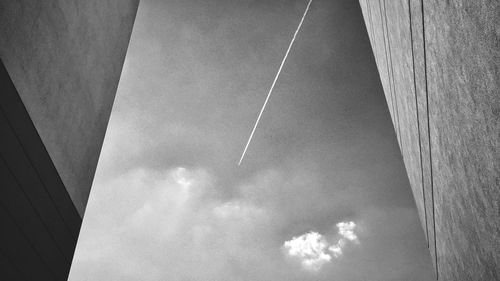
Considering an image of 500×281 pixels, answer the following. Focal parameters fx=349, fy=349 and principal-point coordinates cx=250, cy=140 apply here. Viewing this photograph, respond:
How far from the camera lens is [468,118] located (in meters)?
1.80

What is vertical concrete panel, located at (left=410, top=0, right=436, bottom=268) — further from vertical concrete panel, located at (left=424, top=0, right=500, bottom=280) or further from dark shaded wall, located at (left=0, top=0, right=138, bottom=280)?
dark shaded wall, located at (left=0, top=0, right=138, bottom=280)

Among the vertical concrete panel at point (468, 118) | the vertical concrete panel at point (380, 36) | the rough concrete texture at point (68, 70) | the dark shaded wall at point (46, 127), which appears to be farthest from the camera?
the vertical concrete panel at point (380, 36)

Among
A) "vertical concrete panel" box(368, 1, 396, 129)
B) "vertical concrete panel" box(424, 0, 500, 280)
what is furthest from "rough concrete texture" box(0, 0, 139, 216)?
"vertical concrete panel" box(368, 1, 396, 129)

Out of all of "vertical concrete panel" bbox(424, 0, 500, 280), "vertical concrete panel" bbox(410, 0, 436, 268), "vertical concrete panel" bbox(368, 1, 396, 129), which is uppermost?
"vertical concrete panel" bbox(368, 1, 396, 129)

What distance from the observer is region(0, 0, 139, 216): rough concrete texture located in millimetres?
4477

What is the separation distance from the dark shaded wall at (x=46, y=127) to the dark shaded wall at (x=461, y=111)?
4457 mm

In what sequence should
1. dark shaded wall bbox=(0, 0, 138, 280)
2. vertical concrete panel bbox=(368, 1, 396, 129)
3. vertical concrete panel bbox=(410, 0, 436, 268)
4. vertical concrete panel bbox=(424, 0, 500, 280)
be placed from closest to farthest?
vertical concrete panel bbox=(424, 0, 500, 280), vertical concrete panel bbox=(410, 0, 436, 268), dark shaded wall bbox=(0, 0, 138, 280), vertical concrete panel bbox=(368, 1, 396, 129)

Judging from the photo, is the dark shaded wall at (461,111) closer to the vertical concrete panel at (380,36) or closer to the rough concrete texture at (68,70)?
the vertical concrete panel at (380,36)

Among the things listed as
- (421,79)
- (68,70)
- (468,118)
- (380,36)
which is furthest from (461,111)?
(68,70)

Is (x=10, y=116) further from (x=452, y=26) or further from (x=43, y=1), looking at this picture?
(x=452, y=26)

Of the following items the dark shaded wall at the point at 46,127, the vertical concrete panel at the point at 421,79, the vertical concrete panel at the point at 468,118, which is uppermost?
the dark shaded wall at the point at 46,127

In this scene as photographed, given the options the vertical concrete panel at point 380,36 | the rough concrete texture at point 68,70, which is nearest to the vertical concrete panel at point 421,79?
the vertical concrete panel at point 380,36

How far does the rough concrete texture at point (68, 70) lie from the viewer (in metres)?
4.48

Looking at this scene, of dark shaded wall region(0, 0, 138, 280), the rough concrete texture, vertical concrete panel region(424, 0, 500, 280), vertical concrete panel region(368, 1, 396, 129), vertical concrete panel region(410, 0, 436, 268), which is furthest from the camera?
vertical concrete panel region(368, 1, 396, 129)
